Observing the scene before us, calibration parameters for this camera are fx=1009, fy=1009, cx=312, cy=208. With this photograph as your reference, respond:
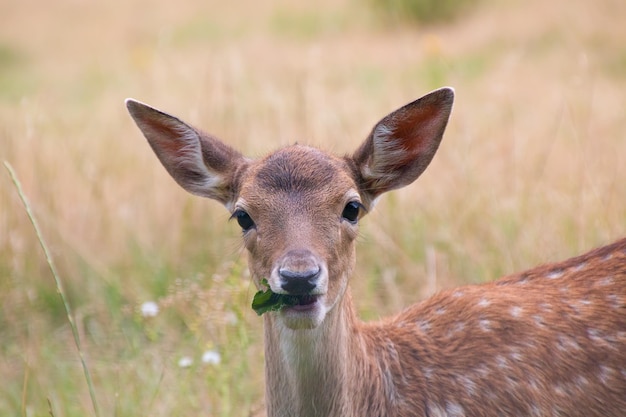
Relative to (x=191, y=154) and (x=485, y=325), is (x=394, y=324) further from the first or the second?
(x=191, y=154)

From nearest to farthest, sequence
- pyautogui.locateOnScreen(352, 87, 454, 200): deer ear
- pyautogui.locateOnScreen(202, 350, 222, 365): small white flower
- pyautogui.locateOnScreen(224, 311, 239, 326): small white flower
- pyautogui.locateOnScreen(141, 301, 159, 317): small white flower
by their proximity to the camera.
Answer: pyautogui.locateOnScreen(352, 87, 454, 200): deer ear → pyautogui.locateOnScreen(202, 350, 222, 365): small white flower → pyautogui.locateOnScreen(141, 301, 159, 317): small white flower → pyautogui.locateOnScreen(224, 311, 239, 326): small white flower

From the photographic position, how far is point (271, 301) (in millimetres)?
3766

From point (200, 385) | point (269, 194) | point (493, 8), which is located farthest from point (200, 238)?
point (493, 8)

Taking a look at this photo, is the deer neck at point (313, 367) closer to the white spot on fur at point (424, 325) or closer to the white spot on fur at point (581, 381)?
the white spot on fur at point (424, 325)

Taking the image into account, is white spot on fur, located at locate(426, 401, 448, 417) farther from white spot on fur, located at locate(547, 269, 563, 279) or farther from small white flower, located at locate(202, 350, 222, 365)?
small white flower, located at locate(202, 350, 222, 365)

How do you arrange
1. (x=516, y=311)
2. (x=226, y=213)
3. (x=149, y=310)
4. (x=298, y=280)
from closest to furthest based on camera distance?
1. (x=298, y=280)
2. (x=516, y=311)
3. (x=149, y=310)
4. (x=226, y=213)

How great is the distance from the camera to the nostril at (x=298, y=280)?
11.5ft

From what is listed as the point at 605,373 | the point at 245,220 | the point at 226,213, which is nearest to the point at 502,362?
the point at 605,373

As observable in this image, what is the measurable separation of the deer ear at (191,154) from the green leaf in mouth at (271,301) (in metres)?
0.69

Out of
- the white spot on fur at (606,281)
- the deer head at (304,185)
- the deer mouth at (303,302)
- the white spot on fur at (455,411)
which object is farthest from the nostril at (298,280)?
the white spot on fur at (606,281)

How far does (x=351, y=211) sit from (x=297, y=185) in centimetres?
25

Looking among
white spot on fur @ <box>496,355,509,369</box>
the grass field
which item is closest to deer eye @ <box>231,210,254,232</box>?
the grass field

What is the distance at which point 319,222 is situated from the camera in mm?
3865

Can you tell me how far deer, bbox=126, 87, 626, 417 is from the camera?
13.0 feet
